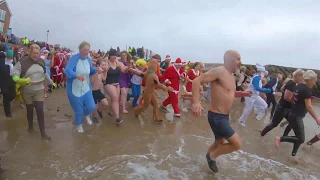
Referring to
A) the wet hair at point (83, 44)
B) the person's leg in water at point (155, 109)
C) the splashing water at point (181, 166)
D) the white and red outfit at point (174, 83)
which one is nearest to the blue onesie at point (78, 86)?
the wet hair at point (83, 44)

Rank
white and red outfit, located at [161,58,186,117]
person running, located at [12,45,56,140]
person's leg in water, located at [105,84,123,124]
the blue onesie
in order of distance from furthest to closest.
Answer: white and red outfit, located at [161,58,186,117] → person's leg in water, located at [105,84,123,124] → the blue onesie → person running, located at [12,45,56,140]

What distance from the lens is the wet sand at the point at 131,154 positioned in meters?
4.06

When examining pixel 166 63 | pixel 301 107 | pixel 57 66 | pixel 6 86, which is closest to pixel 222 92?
pixel 301 107

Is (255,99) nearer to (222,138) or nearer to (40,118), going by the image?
(222,138)

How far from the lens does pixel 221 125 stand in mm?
4172

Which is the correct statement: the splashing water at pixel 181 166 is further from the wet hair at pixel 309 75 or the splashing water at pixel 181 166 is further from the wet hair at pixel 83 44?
the wet hair at pixel 83 44

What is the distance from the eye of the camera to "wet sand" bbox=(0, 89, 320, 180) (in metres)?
4.06

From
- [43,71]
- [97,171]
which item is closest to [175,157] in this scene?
[97,171]

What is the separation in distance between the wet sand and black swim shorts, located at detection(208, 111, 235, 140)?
2.15 feet

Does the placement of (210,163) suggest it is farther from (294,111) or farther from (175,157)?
(294,111)

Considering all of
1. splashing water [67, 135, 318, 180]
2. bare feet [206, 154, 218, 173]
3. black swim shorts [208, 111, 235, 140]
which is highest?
black swim shorts [208, 111, 235, 140]

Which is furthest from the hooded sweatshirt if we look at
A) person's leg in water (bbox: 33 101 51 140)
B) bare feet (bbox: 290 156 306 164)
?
bare feet (bbox: 290 156 306 164)

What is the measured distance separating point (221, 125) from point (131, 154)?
1662mm

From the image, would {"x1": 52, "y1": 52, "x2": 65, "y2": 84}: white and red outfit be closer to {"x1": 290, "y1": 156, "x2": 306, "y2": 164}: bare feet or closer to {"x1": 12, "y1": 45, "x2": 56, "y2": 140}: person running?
{"x1": 12, "y1": 45, "x2": 56, "y2": 140}: person running
